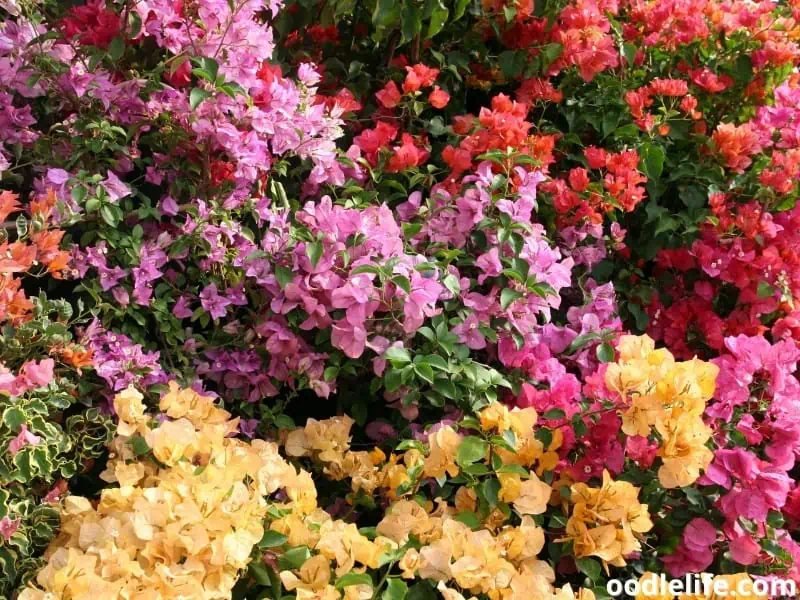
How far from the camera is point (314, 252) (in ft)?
4.53

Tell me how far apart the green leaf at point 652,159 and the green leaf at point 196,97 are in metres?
0.99

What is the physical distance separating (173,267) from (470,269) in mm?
593

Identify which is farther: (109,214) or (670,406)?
(109,214)

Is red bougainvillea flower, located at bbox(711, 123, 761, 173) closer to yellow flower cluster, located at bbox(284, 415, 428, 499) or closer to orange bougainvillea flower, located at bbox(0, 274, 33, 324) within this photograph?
yellow flower cluster, located at bbox(284, 415, 428, 499)

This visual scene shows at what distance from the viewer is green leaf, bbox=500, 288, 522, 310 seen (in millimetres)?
1458

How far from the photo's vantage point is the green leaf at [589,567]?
1229 millimetres

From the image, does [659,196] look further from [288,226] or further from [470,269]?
[288,226]

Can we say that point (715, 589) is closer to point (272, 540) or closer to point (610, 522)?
point (610, 522)

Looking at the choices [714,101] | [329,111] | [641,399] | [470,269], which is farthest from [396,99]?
[641,399]

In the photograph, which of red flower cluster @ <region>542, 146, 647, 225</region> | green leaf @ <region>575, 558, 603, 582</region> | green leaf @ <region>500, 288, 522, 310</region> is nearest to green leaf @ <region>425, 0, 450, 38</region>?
red flower cluster @ <region>542, 146, 647, 225</region>

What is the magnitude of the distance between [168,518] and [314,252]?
20.4 inches

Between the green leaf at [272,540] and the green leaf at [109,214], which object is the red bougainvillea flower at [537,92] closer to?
the green leaf at [109,214]

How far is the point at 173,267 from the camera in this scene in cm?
161

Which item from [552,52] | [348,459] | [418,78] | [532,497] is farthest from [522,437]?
[552,52]
